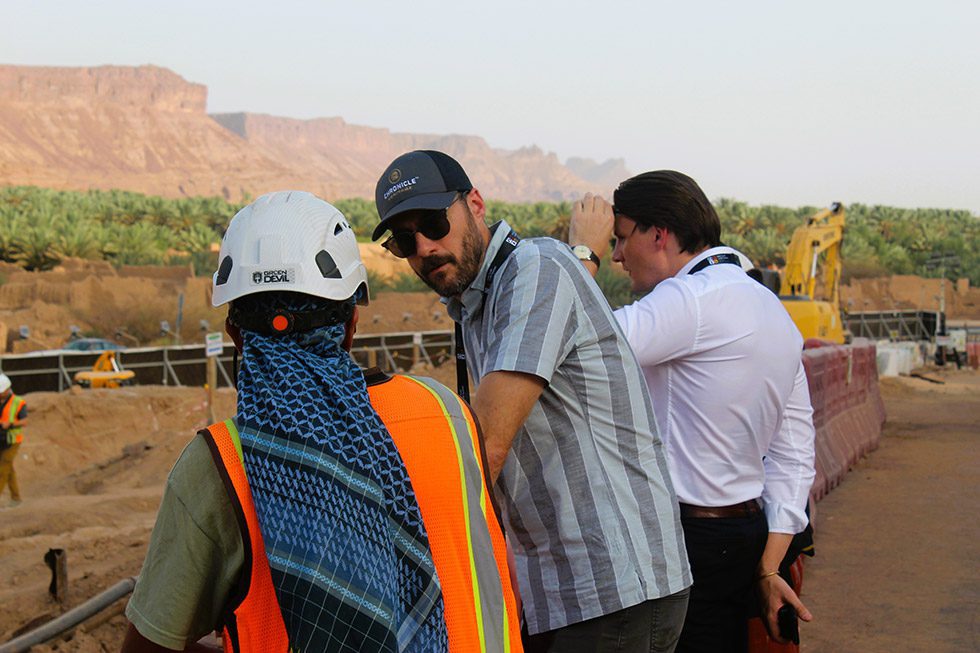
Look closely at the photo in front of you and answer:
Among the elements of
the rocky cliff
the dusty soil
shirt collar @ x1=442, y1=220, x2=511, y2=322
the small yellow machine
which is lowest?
the small yellow machine

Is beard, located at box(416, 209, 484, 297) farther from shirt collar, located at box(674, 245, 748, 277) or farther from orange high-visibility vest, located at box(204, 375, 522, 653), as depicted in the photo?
shirt collar, located at box(674, 245, 748, 277)

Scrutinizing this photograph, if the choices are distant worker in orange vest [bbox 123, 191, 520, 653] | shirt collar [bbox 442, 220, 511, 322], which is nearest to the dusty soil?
shirt collar [bbox 442, 220, 511, 322]

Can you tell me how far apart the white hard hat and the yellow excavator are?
17.9 m

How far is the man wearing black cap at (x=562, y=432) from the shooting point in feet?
7.61

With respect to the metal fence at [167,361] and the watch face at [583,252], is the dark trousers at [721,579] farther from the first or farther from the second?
the metal fence at [167,361]

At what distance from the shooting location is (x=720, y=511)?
3.17m

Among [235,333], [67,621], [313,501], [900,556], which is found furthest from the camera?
[900,556]

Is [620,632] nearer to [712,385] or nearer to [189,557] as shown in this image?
[712,385]

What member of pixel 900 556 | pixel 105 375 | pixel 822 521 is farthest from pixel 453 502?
pixel 105 375

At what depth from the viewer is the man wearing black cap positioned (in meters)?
2.32

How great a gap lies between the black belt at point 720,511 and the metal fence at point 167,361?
19990mm

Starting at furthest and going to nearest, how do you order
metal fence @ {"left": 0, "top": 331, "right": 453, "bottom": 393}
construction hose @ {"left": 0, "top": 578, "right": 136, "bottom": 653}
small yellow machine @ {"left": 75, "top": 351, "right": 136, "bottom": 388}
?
metal fence @ {"left": 0, "top": 331, "right": 453, "bottom": 393}
small yellow machine @ {"left": 75, "top": 351, "right": 136, "bottom": 388}
construction hose @ {"left": 0, "top": 578, "right": 136, "bottom": 653}

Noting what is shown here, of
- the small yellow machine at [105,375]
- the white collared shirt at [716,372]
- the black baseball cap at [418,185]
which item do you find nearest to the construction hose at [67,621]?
the white collared shirt at [716,372]

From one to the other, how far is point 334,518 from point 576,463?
82cm
